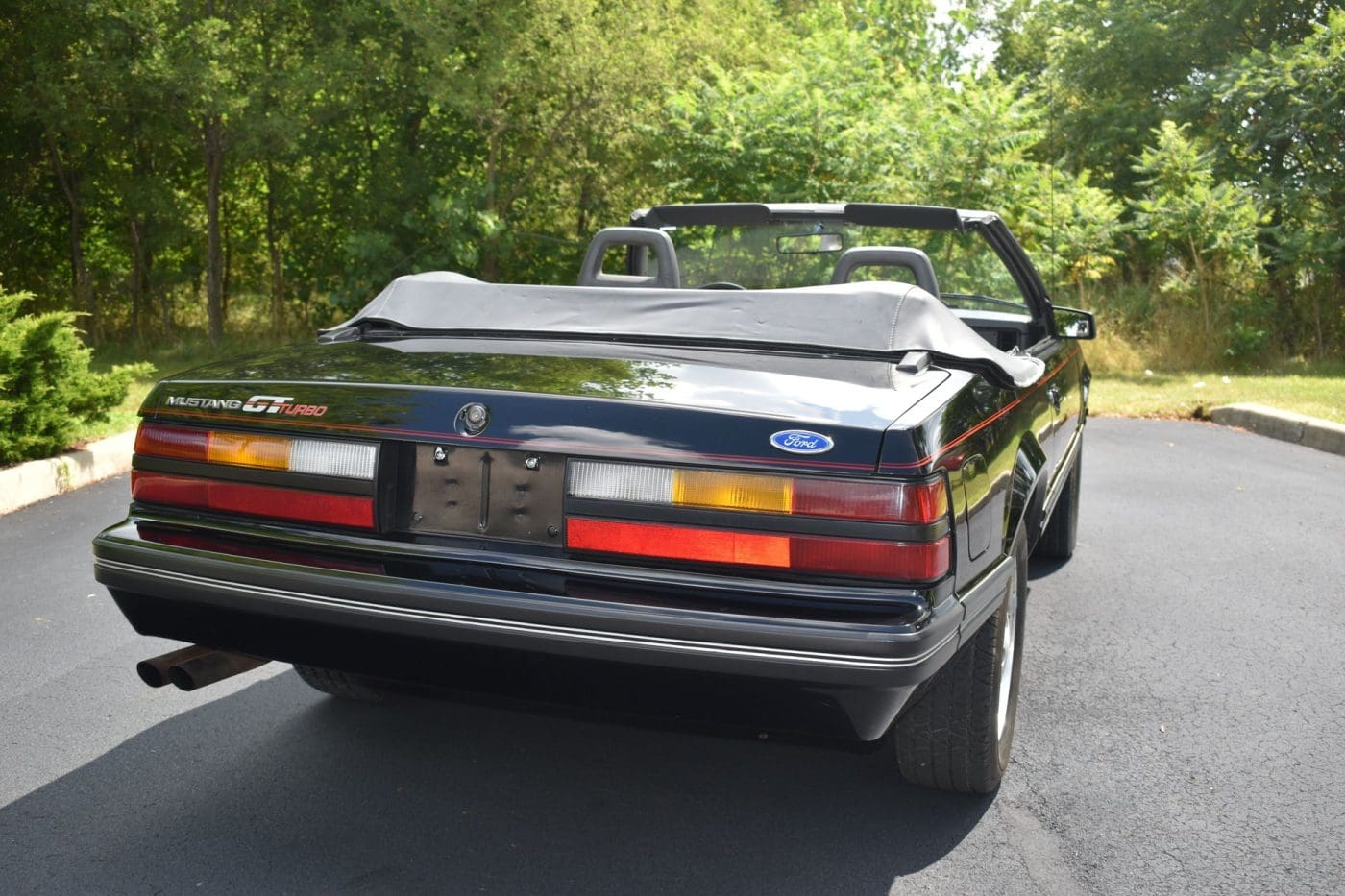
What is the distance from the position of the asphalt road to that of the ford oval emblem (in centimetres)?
70

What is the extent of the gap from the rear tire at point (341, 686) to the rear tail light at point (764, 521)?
1.44 metres

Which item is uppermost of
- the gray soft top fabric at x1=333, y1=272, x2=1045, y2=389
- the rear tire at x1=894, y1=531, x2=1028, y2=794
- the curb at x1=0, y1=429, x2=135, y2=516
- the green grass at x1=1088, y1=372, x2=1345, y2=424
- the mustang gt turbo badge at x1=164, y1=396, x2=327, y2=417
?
the gray soft top fabric at x1=333, y1=272, x2=1045, y2=389

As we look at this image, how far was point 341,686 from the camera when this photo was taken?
12.6 ft

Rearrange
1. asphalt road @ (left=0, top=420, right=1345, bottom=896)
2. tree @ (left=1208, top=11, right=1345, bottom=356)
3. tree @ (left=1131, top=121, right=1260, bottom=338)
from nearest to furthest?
asphalt road @ (left=0, top=420, right=1345, bottom=896)
tree @ (left=1131, top=121, right=1260, bottom=338)
tree @ (left=1208, top=11, right=1345, bottom=356)

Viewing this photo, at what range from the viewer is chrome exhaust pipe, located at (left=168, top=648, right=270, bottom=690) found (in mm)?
2994

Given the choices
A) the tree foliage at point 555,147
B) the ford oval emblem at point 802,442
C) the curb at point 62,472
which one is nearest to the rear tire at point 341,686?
the ford oval emblem at point 802,442

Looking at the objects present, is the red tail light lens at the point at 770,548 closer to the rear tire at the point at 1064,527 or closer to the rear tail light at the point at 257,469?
the rear tail light at the point at 257,469

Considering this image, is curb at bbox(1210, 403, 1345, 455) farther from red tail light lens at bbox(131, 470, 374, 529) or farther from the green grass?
red tail light lens at bbox(131, 470, 374, 529)

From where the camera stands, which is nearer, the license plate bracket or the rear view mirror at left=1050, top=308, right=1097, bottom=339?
the license plate bracket

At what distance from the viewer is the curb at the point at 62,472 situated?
7.17m

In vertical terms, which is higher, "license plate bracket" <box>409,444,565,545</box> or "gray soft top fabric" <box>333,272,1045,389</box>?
"gray soft top fabric" <box>333,272,1045,389</box>

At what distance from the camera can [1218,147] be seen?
59.8ft

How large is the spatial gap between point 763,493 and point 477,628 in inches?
25.4

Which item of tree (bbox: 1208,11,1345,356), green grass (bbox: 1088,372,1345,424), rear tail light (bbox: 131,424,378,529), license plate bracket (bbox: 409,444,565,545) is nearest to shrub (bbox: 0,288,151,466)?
rear tail light (bbox: 131,424,378,529)
